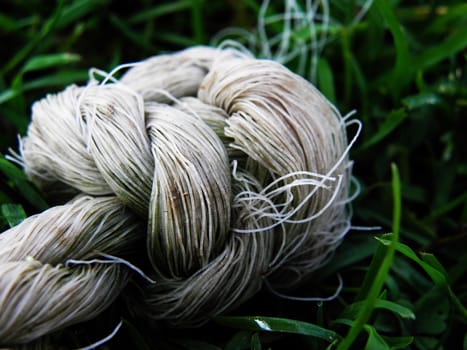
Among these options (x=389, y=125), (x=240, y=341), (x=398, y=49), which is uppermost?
(x=398, y=49)

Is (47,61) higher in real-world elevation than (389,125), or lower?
higher

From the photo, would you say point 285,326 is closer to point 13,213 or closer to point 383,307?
point 383,307

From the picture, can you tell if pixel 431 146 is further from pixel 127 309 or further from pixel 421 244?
pixel 127 309

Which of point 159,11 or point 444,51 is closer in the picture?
point 444,51

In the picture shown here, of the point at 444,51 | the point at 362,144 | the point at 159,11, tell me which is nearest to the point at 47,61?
the point at 159,11

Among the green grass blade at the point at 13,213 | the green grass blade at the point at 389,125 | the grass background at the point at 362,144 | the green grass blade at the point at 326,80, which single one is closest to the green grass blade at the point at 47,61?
the grass background at the point at 362,144

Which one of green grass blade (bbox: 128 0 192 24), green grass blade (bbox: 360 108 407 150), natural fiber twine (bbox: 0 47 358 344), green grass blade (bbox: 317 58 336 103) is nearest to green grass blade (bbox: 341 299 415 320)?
natural fiber twine (bbox: 0 47 358 344)

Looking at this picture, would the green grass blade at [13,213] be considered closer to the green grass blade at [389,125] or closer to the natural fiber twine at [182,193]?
the natural fiber twine at [182,193]

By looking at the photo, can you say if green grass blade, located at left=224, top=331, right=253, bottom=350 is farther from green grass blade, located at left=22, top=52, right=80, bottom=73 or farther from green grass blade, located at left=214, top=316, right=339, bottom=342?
green grass blade, located at left=22, top=52, right=80, bottom=73
